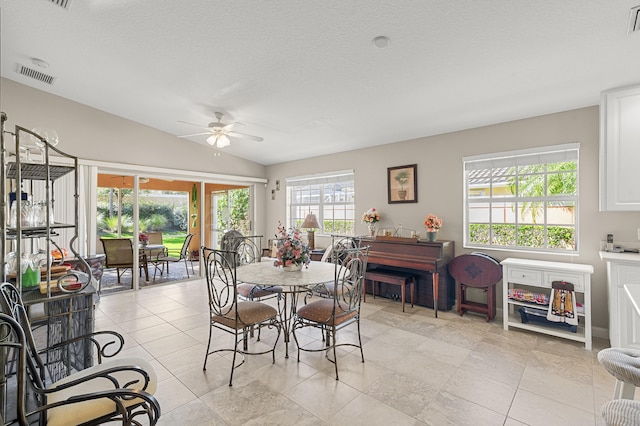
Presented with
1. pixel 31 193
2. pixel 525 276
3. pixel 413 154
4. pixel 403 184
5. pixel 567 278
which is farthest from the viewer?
pixel 403 184

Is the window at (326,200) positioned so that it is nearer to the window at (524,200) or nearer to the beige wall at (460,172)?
the beige wall at (460,172)

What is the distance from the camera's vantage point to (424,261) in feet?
13.1

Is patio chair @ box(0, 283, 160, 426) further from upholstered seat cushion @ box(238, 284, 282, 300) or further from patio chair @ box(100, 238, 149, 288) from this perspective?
patio chair @ box(100, 238, 149, 288)

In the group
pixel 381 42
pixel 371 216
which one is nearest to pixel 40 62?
pixel 381 42

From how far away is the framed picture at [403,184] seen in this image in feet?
15.4

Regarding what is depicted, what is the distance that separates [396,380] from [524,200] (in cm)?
290

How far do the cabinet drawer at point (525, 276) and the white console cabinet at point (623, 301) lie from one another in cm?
58

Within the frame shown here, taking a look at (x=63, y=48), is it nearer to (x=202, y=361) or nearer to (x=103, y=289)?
(x=202, y=361)

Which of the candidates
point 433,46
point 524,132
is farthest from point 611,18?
point 524,132

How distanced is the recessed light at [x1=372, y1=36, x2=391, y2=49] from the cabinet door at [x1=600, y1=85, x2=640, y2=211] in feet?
7.56

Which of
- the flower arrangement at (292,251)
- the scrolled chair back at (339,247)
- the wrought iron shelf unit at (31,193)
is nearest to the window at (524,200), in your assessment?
the scrolled chair back at (339,247)

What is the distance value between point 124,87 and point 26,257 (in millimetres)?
2892

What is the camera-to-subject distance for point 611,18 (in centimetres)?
212

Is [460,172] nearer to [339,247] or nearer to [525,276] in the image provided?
[525,276]
